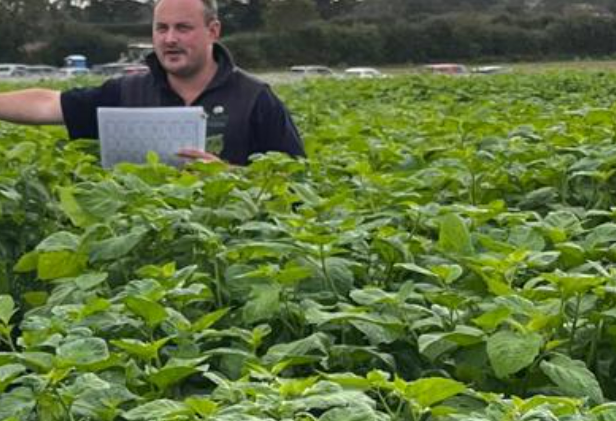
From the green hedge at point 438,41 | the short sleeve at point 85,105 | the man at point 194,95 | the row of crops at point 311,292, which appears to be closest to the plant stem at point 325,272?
the row of crops at point 311,292

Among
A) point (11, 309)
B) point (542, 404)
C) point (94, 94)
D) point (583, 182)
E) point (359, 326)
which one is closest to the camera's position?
point (542, 404)

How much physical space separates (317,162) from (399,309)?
179 centimetres

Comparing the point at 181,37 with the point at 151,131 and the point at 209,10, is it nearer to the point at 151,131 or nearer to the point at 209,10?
the point at 209,10

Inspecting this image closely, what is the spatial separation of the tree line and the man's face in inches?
1379

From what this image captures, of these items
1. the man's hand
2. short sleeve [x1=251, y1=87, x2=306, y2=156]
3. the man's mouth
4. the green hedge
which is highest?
the man's mouth

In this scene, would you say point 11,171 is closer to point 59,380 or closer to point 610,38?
point 59,380

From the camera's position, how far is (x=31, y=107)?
4.48m

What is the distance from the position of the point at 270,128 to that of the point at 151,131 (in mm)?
950

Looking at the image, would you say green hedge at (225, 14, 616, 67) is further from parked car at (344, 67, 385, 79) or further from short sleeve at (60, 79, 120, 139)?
short sleeve at (60, 79, 120, 139)

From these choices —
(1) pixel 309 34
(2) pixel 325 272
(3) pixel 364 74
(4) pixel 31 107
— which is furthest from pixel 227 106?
(1) pixel 309 34

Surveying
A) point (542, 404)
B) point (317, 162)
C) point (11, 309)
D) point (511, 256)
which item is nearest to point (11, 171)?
point (317, 162)

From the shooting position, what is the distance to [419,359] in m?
A: 2.06

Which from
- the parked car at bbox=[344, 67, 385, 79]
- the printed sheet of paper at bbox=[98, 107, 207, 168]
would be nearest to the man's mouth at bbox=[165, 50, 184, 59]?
the printed sheet of paper at bbox=[98, 107, 207, 168]

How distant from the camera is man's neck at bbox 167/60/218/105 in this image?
4531 millimetres
